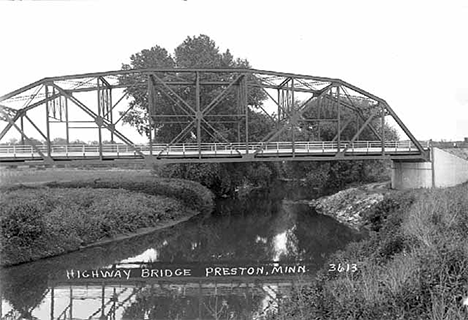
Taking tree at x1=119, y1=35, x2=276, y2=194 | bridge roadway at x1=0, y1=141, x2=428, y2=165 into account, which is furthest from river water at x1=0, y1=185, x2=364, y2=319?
tree at x1=119, y1=35, x2=276, y2=194

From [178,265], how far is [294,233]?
9708 mm

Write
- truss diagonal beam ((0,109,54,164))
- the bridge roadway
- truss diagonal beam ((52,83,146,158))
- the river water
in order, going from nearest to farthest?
the river water, truss diagonal beam ((52,83,146,158)), truss diagonal beam ((0,109,54,164)), the bridge roadway

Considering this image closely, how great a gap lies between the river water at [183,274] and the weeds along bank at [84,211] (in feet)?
3.19

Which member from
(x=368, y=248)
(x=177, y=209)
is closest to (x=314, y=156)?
(x=177, y=209)

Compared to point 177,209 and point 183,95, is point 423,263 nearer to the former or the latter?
point 177,209

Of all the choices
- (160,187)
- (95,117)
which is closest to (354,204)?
(160,187)

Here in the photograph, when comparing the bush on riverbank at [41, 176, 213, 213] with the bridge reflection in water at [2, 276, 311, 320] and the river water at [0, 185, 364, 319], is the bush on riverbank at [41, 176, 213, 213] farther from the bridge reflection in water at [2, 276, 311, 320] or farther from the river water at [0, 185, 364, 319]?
the bridge reflection in water at [2, 276, 311, 320]

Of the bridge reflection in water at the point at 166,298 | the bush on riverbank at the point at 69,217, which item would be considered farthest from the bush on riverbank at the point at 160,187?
the bridge reflection in water at the point at 166,298

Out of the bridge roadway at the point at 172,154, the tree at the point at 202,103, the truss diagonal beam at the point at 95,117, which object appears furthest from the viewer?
the tree at the point at 202,103

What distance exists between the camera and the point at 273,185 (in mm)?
61875

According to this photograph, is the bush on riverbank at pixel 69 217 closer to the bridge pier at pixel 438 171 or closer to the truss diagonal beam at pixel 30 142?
the truss diagonal beam at pixel 30 142

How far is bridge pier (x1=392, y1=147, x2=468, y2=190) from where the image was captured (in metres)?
29.8

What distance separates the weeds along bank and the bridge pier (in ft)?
56.4

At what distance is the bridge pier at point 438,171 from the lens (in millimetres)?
29781
